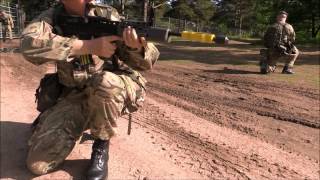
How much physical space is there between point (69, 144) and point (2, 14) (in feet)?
54.5

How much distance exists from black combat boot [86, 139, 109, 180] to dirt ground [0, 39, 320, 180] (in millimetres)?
160

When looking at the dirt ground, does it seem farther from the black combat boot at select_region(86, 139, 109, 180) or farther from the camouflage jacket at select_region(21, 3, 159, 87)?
the camouflage jacket at select_region(21, 3, 159, 87)

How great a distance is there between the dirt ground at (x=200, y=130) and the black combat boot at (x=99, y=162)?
0.16 metres

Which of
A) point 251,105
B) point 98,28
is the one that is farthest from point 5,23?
point 98,28

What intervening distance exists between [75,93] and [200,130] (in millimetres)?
2167

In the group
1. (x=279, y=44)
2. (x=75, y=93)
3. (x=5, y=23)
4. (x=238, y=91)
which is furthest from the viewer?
(x=5, y=23)

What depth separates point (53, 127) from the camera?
4.09 m

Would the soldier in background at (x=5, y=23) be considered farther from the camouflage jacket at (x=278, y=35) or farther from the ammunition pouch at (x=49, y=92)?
the ammunition pouch at (x=49, y=92)

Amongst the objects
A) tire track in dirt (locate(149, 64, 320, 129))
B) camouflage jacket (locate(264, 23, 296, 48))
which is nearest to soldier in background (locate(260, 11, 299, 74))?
camouflage jacket (locate(264, 23, 296, 48))

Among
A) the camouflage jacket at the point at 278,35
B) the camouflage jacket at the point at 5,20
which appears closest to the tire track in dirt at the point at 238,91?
the camouflage jacket at the point at 278,35

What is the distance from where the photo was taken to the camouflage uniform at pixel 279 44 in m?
12.7

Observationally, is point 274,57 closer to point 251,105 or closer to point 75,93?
point 251,105

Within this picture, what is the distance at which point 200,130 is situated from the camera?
→ 6016 millimetres

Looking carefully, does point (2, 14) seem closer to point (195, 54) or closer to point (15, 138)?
point (195, 54)
